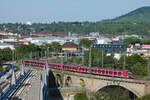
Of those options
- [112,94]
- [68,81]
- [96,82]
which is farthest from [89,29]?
[112,94]

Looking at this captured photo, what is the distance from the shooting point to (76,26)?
19825 centimetres

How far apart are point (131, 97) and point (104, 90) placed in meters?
3.47

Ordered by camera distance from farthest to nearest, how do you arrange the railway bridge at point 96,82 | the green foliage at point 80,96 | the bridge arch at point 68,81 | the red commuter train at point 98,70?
the bridge arch at point 68,81, the green foliage at point 80,96, the red commuter train at point 98,70, the railway bridge at point 96,82

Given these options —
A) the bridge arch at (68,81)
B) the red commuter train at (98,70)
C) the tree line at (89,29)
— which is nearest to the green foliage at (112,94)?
the red commuter train at (98,70)

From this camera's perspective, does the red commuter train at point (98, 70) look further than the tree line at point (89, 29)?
No

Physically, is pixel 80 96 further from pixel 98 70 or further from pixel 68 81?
pixel 68 81

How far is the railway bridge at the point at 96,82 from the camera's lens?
116 ft

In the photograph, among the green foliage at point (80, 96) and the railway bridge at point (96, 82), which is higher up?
the railway bridge at point (96, 82)

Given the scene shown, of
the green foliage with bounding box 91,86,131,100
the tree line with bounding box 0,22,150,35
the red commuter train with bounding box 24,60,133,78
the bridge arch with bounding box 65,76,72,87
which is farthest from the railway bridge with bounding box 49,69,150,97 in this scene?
the tree line with bounding box 0,22,150,35

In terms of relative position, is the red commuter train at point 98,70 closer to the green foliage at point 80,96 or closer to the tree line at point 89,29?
the green foliage at point 80,96

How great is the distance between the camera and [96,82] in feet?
132

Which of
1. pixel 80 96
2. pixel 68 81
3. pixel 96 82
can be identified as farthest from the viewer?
pixel 68 81

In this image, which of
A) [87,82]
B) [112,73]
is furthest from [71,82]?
[112,73]

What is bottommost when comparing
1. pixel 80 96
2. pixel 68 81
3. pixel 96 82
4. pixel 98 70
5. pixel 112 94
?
pixel 80 96
